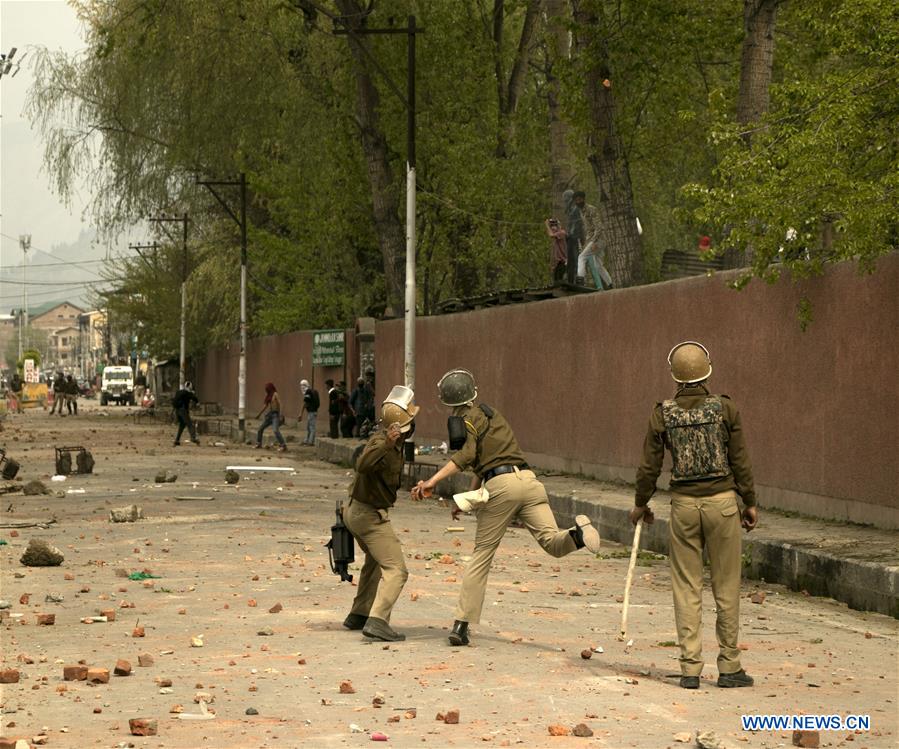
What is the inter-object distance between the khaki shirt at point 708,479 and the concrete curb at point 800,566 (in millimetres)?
2774

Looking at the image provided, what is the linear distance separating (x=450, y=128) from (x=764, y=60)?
1700cm

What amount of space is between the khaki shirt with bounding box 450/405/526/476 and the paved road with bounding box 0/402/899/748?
3.93ft

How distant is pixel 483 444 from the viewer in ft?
36.4

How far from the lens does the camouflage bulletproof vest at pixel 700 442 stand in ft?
31.1

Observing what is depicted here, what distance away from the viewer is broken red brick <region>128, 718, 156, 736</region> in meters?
7.85

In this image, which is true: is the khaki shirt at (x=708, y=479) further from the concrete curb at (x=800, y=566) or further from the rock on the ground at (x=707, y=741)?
the concrete curb at (x=800, y=566)

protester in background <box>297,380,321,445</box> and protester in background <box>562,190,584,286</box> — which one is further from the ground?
protester in background <box>562,190,584,286</box>

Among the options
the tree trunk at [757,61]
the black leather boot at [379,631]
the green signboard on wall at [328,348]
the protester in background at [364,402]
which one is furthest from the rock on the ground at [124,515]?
the green signboard on wall at [328,348]

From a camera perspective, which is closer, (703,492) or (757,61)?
(703,492)

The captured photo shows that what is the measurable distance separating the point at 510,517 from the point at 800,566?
4.42 metres

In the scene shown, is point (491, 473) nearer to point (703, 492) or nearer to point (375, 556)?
point (375, 556)

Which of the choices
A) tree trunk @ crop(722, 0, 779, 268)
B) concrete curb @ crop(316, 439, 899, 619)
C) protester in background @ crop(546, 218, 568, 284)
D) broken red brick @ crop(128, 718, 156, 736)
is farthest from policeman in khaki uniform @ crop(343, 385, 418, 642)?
protester in background @ crop(546, 218, 568, 284)
